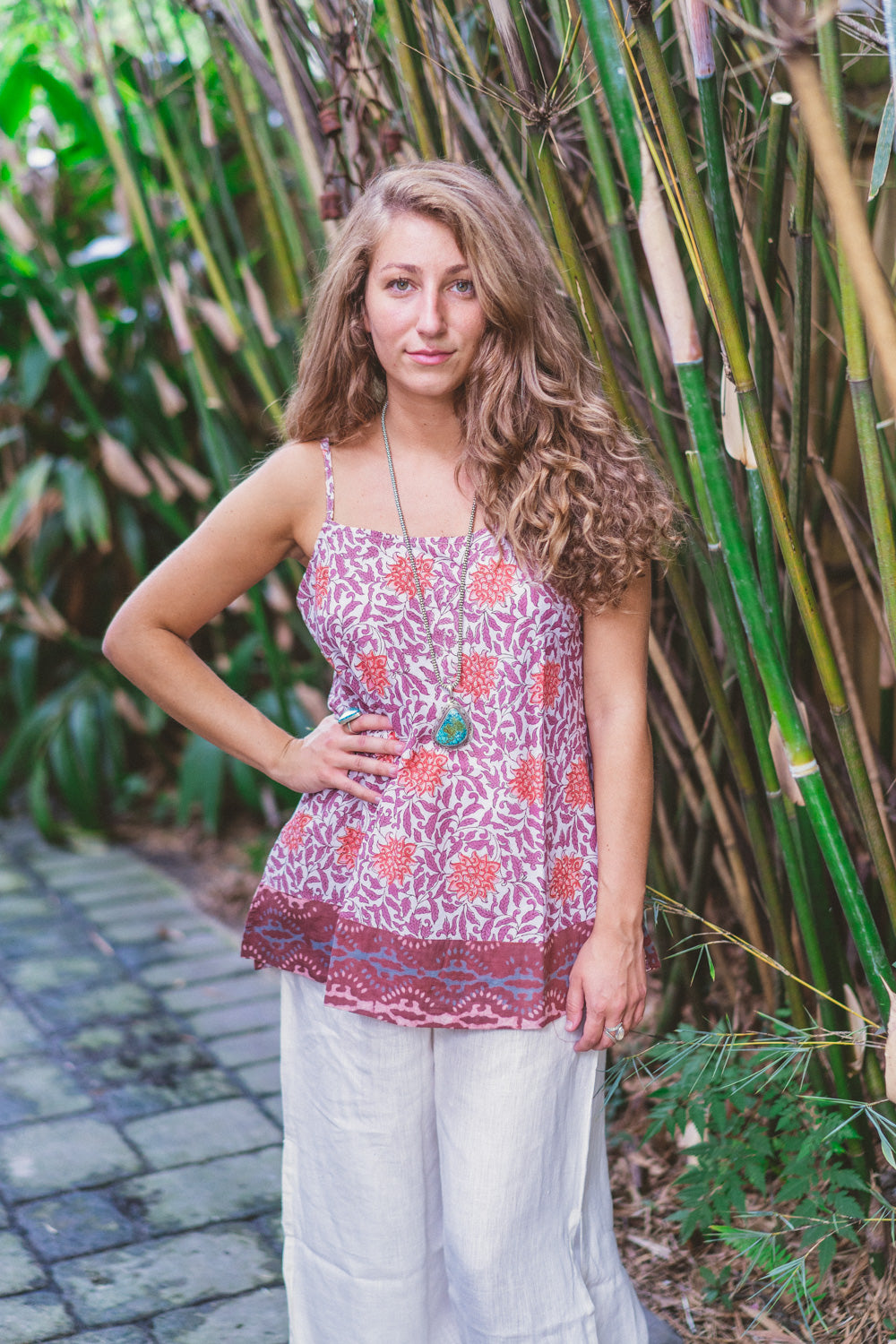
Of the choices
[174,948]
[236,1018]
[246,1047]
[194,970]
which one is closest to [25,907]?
[174,948]

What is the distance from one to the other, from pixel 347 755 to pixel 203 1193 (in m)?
1.00

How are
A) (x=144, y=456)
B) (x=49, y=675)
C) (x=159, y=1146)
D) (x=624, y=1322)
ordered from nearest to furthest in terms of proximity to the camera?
(x=624, y=1322), (x=159, y=1146), (x=144, y=456), (x=49, y=675)

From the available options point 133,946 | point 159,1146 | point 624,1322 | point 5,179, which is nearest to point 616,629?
point 624,1322

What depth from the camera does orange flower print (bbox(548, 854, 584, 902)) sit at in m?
1.23

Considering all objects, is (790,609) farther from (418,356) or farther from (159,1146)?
(159,1146)

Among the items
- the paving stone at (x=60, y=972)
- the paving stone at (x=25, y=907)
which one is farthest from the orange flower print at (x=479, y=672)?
the paving stone at (x=25, y=907)

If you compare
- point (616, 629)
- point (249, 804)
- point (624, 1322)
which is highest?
point (616, 629)

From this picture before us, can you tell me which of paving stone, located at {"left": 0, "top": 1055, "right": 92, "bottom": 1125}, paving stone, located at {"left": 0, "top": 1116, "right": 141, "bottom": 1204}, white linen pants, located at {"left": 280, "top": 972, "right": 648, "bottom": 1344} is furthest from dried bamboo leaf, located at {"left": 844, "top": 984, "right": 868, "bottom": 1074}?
paving stone, located at {"left": 0, "top": 1055, "right": 92, "bottom": 1125}

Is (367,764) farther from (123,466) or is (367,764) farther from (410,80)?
(123,466)

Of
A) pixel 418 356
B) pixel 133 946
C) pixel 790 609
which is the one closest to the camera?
pixel 418 356

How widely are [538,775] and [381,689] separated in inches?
7.0

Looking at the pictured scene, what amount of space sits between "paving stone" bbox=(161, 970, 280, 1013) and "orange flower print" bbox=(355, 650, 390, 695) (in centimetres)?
150

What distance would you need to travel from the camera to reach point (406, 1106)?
1.27 m

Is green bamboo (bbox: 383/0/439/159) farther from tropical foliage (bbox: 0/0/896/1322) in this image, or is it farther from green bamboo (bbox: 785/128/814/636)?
green bamboo (bbox: 785/128/814/636)
